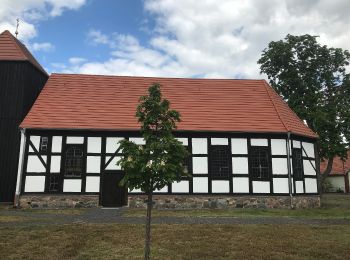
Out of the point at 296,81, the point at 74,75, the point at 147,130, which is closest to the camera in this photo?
the point at 147,130

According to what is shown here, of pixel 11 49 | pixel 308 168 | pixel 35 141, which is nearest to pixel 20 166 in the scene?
pixel 35 141

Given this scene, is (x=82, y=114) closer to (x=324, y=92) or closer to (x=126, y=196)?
(x=126, y=196)

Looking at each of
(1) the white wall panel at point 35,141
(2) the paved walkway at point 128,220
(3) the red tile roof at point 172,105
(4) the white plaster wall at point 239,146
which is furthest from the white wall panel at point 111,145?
(4) the white plaster wall at point 239,146

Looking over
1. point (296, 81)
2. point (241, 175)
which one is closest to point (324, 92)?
point (296, 81)

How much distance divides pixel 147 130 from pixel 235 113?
14137 mm

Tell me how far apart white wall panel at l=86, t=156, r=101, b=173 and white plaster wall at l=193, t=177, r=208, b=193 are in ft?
17.5

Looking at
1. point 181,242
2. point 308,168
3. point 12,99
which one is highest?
point 12,99

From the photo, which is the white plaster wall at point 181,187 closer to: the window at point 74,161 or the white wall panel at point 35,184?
the window at point 74,161

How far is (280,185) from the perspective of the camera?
64.8 feet

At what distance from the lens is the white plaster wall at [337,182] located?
44.0 m

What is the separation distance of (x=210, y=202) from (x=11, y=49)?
14.8 metres

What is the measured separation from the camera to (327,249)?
30.6 ft

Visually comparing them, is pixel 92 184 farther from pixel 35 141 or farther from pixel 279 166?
pixel 279 166

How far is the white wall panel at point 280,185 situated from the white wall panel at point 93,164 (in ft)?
32.2
